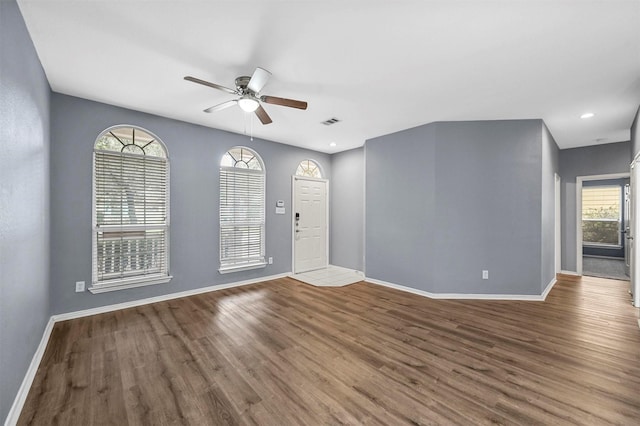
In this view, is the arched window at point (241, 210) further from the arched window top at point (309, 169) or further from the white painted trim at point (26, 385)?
the white painted trim at point (26, 385)

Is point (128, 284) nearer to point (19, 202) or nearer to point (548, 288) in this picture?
point (19, 202)

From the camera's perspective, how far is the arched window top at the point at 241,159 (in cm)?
482

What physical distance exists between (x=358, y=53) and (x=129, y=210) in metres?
3.61

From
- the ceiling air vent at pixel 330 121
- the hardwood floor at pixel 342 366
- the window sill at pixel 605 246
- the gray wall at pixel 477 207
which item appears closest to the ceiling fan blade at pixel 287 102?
the ceiling air vent at pixel 330 121

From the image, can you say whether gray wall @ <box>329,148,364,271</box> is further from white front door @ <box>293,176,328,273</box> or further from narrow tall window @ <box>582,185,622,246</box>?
narrow tall window @ <box>582,185,622,246</box>

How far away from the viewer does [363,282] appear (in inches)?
202

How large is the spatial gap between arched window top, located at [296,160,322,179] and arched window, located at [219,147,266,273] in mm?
980

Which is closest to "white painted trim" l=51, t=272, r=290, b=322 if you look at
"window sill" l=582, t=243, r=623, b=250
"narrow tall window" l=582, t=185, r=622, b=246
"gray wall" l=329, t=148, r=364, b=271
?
"gray wall" l=329, t=148, r=364, b=271

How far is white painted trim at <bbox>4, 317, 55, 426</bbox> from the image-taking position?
67.4 inches

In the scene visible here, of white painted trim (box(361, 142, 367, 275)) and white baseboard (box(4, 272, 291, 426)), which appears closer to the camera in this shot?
white baseboard (box(4, 272, 291, 426))


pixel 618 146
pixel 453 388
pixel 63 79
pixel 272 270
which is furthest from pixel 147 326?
pixel 618 146

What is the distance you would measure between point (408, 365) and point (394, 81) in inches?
111

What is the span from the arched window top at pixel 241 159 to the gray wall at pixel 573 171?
21.2ft

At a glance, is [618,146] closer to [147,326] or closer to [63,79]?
[147,326]
